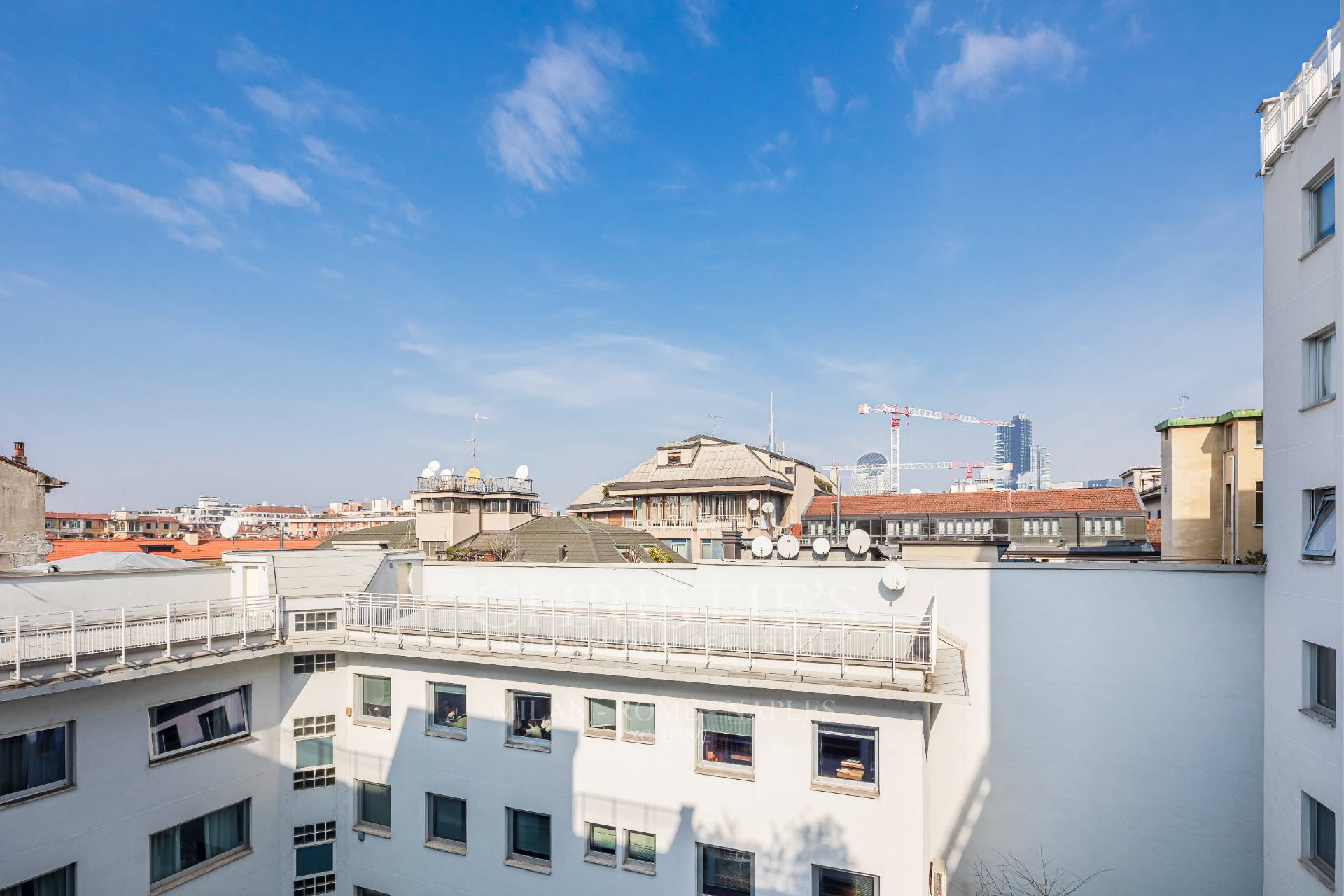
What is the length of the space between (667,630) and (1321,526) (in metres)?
12.1

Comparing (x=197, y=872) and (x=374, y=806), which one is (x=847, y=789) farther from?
(x=197, y=872)

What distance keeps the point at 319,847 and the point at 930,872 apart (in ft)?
50.9

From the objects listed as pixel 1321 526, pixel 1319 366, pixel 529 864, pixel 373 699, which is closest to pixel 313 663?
pixel 373 699

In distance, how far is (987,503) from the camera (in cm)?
4759

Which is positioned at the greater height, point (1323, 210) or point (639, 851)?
point (1323, 210)

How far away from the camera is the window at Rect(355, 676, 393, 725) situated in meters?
17.1

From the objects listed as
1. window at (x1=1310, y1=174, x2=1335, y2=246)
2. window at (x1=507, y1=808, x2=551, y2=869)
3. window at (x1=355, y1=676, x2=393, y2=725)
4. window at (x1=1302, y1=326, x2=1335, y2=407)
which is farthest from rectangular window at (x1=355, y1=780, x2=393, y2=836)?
window at (x1=1310, y1=174, x2=1335, y2=246)

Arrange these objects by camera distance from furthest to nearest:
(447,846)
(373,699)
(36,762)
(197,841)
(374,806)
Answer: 1. (373,699)
2. (374,806)
3. (447,846)
4. (197,841)
5. (36,762)

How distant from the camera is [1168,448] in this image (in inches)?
653

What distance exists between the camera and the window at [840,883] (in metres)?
12.7

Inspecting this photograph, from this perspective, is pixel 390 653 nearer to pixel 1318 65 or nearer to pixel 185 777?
pixel 185 777

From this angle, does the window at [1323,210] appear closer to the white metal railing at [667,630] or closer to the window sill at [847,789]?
the white metal railing at [667,630]

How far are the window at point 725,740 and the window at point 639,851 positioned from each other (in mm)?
2350

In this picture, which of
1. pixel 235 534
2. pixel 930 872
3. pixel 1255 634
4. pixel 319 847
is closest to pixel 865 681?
pixel 930 872
